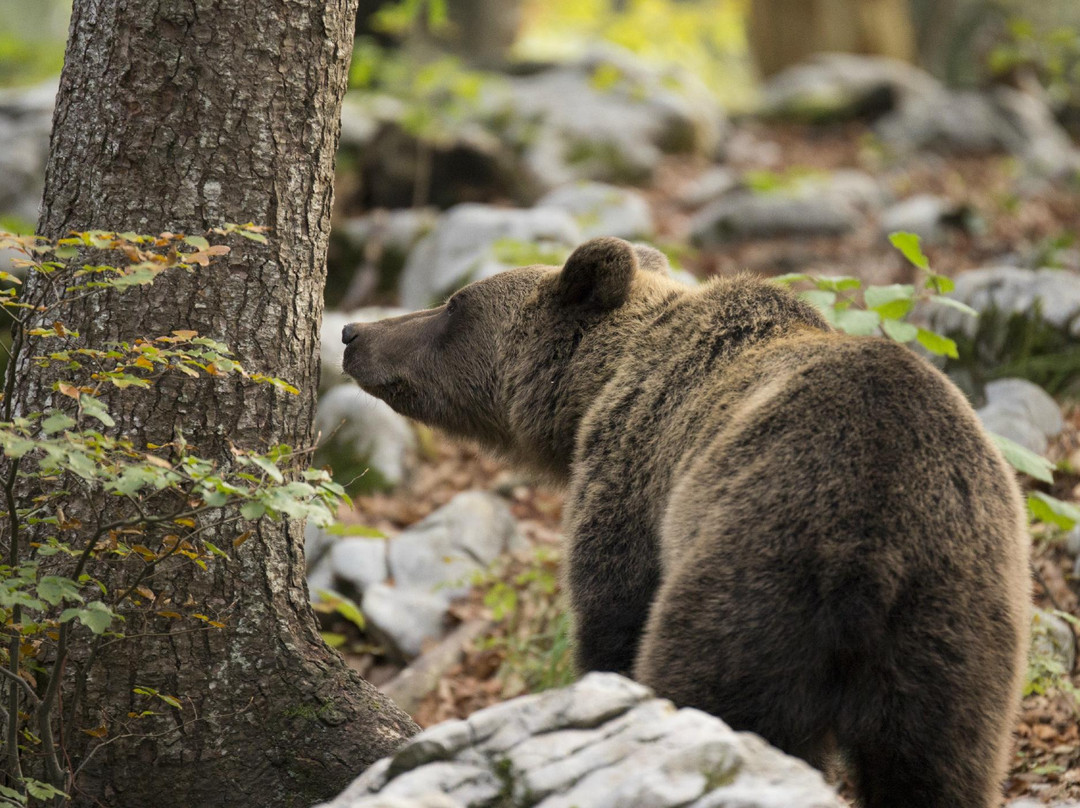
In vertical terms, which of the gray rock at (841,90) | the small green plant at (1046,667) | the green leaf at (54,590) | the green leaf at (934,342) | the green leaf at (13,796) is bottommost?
the green leaf at (13,796)

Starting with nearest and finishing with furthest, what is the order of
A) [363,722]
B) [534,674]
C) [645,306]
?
1. [363,722]
2. [645,306]
3. [534,674]

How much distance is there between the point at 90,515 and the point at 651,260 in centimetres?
276

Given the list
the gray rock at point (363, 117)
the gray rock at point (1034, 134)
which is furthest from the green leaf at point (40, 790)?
the gray rock at point (1034, 134)

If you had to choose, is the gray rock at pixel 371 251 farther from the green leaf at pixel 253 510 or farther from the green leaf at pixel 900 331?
the green leaf at pixel 253 510

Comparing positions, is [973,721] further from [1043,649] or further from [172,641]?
[172,641]

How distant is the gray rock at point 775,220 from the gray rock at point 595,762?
10.6 metres

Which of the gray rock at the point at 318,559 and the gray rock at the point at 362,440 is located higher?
the gray rock at the point at 362,440

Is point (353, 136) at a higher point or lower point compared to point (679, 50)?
lower

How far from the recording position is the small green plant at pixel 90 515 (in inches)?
118

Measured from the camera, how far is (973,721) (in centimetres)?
312

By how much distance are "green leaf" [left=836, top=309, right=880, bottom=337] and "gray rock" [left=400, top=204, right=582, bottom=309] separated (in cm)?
444

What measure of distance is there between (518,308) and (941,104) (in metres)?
15.3

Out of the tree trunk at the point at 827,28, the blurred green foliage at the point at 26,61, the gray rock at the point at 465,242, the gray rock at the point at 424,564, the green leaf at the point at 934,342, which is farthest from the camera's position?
the tree trunk at the point at 827,28

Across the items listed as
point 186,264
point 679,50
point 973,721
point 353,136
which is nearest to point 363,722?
point 186,264
